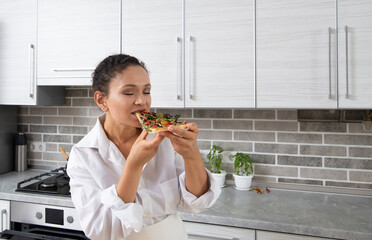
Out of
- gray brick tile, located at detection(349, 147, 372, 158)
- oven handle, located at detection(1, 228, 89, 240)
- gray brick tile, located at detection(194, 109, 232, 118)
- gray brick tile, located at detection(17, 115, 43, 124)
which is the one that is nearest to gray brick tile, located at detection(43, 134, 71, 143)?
gray brick tile, located at detection(17, 115, 43, 124)

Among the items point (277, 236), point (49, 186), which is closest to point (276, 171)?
point (277, 236)

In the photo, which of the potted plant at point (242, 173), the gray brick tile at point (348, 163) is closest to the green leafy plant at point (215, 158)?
the potted plant at point (242, 173)

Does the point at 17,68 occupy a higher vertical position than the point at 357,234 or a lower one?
higher

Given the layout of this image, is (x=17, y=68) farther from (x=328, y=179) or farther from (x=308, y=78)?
(x=328, y=179)

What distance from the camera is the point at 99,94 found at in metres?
1.12

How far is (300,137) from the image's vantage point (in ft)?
6.72

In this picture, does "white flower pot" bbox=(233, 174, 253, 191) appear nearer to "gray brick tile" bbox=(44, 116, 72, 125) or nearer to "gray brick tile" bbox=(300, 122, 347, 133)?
"gray brick tile" bbox=(300, 122, 347, 133)

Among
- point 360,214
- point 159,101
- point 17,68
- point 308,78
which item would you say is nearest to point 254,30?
point 308,78

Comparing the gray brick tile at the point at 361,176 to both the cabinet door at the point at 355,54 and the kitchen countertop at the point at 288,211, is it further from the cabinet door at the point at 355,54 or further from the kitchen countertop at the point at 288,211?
the cabinet door at the point at 355,54

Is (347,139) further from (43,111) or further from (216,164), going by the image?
(43,111)

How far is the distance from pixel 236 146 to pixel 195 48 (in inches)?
31.6

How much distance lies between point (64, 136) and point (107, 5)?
1.21m

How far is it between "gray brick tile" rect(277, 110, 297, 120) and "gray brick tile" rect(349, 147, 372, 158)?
429 millimetres

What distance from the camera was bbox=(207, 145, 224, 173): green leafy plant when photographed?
2098 mm
